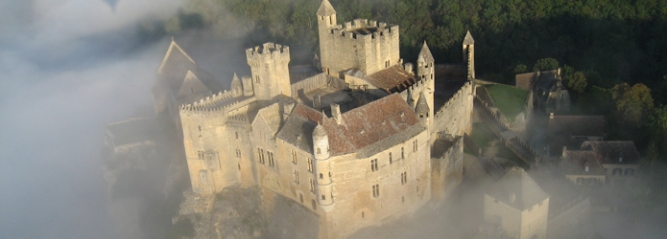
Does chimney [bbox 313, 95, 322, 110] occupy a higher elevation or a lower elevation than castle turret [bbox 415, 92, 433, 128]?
higher

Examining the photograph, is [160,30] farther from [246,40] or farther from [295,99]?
[295,99]

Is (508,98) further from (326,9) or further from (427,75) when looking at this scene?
(326,9)

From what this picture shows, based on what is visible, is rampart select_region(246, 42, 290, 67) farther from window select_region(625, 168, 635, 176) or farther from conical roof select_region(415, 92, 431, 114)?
window select_region(625, 168, 635, 176)

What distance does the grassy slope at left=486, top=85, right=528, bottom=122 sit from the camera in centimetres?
6384

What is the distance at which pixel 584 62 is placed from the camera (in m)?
82.7

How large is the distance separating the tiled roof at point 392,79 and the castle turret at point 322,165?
10698 millimetres

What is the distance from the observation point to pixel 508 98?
6631 cm

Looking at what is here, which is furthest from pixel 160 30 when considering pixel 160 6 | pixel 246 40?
pixel 246 40

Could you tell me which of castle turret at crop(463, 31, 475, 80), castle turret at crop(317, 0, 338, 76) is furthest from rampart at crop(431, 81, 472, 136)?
castle turret at crop(317, 0, 338, 76)

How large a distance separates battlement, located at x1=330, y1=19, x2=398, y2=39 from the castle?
0.08m

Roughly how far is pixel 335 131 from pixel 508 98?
28469mm

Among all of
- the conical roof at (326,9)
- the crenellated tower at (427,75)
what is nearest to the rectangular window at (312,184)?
the crenellated tower at (427,75)

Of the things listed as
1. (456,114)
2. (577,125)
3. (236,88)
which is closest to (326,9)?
(236,88)

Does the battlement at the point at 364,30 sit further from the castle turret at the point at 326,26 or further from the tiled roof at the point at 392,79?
the tiled roof at the point at 392,79
